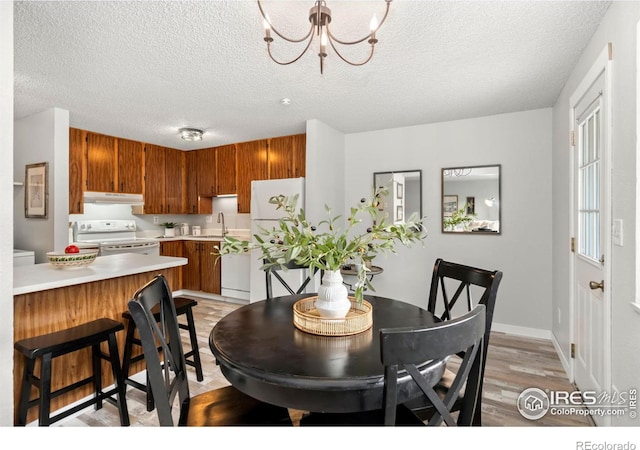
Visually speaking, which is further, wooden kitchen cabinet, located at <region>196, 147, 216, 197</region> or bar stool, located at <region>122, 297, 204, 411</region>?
wooden kitchen cabinet, located at <region>196, 147, 216, 197</region>

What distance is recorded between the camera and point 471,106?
3225 millimetres

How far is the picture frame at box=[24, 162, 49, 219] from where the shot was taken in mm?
3240

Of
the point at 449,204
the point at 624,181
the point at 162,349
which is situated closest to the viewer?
the point at 162,349

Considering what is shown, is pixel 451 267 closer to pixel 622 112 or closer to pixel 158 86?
pixel 622 112

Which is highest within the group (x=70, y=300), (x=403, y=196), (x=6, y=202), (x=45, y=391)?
(x=403, y=196)

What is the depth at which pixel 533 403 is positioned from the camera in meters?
2.17

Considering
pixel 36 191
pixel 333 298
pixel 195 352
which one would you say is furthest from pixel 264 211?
pixel 333 298

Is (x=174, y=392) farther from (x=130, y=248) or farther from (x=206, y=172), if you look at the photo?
(x=206, y=172)

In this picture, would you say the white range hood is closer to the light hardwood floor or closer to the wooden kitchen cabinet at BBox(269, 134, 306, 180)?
the wooden kitchen cabinet at BBox(269, 134, 306, 180)

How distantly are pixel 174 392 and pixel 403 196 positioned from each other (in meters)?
3.25

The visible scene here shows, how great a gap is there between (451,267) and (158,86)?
2.69 m

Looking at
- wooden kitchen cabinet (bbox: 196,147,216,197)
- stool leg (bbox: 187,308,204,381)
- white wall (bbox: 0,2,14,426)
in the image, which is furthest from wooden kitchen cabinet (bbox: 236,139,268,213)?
white wall (bbox: 0,2,14,426)

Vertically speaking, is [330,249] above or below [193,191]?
below

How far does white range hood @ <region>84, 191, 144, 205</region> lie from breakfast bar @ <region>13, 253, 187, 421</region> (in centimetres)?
213
